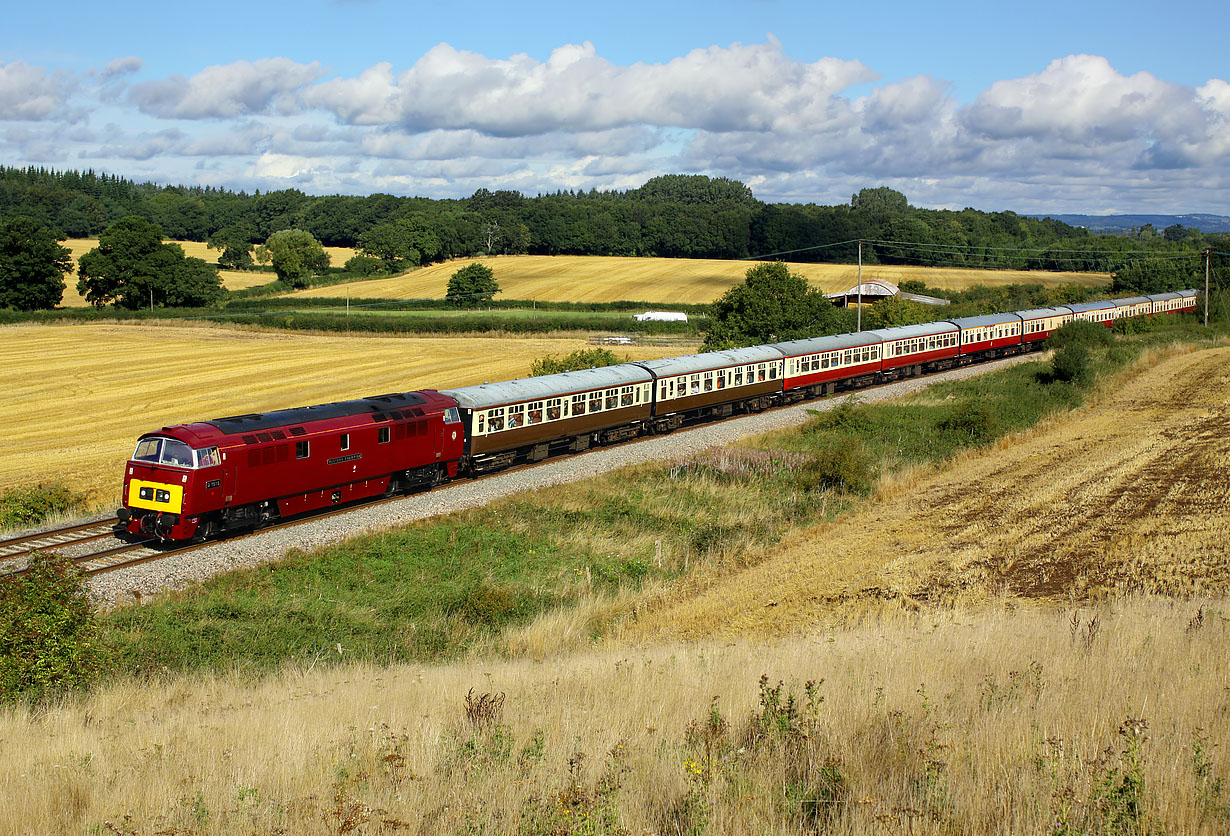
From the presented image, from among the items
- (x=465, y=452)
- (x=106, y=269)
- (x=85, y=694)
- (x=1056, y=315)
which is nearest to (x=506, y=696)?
(x=85, y=694)

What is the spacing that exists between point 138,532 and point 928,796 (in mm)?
22666

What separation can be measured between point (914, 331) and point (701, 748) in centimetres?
5279

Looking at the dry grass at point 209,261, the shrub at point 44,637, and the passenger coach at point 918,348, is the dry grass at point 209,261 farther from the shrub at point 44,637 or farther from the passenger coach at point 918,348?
the shrub at point 44,637

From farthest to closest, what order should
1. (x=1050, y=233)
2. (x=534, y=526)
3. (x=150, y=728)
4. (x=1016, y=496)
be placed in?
(x=1050, y=233) < (x=1016, y=496) < (x=534, y=526) < (x=150, y=728)

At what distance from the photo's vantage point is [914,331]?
5806 cm

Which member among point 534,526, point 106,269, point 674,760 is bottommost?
point 534,526

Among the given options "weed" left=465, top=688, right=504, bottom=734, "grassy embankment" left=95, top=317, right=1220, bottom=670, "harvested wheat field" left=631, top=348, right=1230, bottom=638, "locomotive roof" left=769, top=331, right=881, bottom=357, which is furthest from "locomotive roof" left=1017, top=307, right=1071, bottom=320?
"weed" left=465, top=688, right=504, bottom=734

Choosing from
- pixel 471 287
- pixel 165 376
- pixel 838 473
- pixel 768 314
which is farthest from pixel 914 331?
pixel 471 287

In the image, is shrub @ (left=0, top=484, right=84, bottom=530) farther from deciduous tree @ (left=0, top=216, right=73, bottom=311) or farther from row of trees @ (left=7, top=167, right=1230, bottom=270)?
row of trees @ (left=7, top=167, right=1230, bottom=270)

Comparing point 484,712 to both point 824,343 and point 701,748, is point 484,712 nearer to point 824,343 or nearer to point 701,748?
point 701,748

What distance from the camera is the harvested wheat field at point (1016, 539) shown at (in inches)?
754

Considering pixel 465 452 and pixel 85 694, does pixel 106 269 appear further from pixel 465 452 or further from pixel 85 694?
pixel 85 694

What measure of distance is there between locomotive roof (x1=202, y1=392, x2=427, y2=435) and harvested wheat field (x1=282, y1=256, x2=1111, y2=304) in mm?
81784

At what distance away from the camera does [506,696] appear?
40.2 ft
